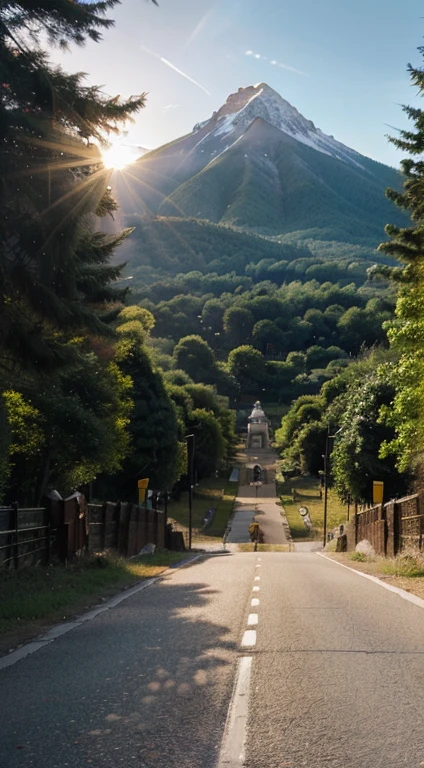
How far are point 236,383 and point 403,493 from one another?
127 m

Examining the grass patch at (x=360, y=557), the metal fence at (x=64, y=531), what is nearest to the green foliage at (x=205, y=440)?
the metal fence at (x=64, y=531)

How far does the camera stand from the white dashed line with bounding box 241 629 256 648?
7.97 metres

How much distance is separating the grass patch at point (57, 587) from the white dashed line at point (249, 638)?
3.14 metres

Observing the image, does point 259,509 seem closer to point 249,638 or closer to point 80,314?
point 80,314

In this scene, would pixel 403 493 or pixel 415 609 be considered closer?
pixel 415 609

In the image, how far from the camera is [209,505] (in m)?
70.2

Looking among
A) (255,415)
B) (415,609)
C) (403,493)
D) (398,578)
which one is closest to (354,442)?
(403,493)

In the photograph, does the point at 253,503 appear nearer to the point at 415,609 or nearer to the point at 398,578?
the point at 398,578

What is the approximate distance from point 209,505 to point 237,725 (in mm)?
65746

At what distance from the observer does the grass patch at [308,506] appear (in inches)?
2231

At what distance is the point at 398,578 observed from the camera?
56.1ft

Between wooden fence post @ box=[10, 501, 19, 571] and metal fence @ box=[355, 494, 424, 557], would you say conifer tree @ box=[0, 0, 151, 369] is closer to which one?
wooden fence post @ box=[10, 501, 19, 571]

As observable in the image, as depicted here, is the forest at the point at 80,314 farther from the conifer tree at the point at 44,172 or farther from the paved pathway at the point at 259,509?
the paved pathway at the point at 259,509

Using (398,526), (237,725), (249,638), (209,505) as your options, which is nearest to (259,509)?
(209,505)
